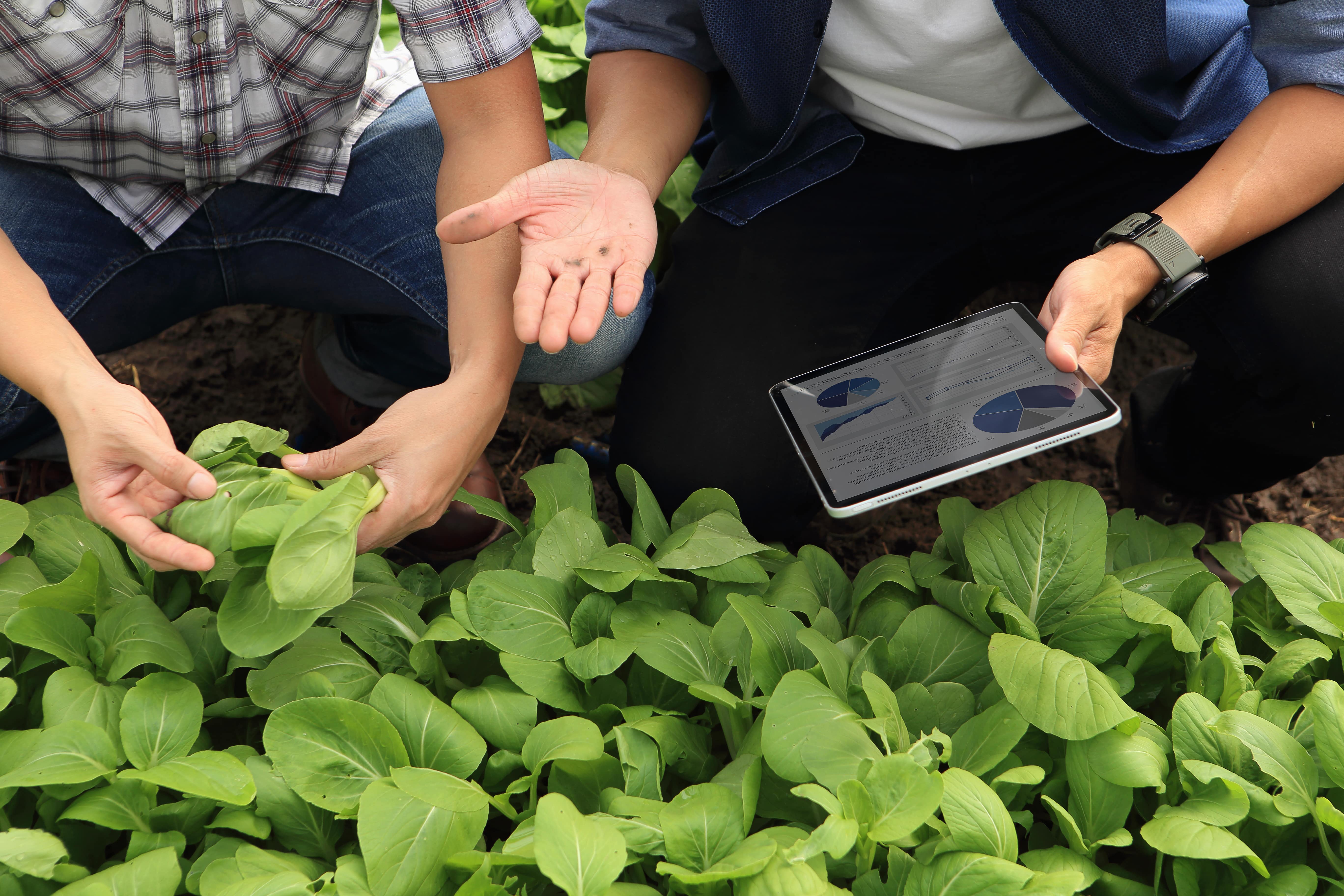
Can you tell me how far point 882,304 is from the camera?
4.96ft

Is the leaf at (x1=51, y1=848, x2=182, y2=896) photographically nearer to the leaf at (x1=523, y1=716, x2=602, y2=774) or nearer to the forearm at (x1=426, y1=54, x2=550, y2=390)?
the leaf at (x1=523, y1=716, x2=602, y2=774)

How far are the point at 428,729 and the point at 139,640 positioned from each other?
341mm

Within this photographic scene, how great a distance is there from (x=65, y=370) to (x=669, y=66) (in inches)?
37.9

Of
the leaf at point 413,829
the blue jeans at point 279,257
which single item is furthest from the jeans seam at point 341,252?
the leaf at point 413,829

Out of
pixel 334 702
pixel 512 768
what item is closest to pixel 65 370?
pixel 334 702

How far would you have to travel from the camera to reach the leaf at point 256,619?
0.96 m

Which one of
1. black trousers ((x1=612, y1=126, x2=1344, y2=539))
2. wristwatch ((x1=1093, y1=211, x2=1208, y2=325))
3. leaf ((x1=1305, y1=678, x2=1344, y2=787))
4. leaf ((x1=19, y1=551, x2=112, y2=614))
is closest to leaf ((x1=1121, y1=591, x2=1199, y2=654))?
leaf ((x1=1305, y1=678, x2=1344, y2=787))

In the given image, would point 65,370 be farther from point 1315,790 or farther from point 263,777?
point 1315,790

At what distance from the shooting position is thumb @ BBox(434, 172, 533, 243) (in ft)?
3.78

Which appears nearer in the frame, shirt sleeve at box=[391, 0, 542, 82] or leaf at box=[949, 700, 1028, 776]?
leaf at box=[949, 700, 1028, 776]

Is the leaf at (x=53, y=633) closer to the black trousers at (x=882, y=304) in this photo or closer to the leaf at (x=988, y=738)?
the black trousers at (x=882, y=304)

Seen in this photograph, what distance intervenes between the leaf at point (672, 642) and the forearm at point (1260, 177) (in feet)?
2.38

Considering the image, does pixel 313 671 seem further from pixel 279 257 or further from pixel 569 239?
pixel 279 257

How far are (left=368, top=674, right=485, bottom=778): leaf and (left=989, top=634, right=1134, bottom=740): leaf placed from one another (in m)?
0.55
